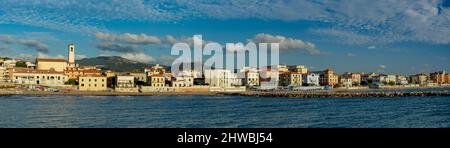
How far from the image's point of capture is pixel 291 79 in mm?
101125

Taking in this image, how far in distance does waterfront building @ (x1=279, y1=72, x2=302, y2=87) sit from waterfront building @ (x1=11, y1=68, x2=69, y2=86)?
46.1 metres

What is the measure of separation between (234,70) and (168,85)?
34157 millimetres

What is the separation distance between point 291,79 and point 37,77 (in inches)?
1960

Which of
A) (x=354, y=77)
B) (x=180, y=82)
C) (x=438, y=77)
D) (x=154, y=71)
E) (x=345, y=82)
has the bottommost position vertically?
(x=345, y=82)

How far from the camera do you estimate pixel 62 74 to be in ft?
243

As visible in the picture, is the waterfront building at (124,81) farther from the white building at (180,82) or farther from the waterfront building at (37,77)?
the waterfront building at (37,77)

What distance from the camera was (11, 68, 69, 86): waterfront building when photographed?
71625mm

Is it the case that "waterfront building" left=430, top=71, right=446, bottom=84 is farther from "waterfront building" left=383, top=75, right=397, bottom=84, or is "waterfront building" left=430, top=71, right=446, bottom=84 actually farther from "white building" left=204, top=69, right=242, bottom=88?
"white building" left=204, top=69, right=242, bottom=88

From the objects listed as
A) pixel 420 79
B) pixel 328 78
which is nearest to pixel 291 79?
pixel 328 78

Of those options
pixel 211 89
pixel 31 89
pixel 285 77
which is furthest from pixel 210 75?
pixel 31 89

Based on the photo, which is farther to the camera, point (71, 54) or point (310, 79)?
point (310, 79)

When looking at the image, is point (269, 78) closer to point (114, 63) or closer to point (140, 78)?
point (140, 78)
